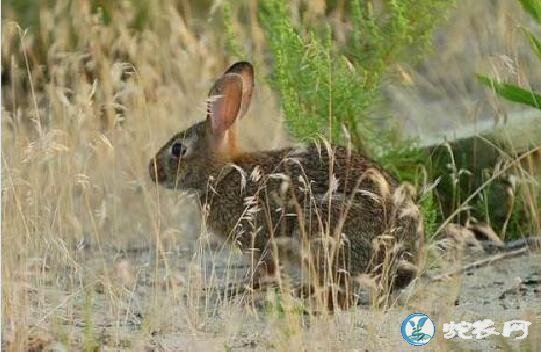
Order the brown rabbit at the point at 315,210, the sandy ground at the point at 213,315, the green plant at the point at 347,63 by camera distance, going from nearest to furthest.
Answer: the sandy ground at the point at 213,315 < the brown rabbit at the point at 315,210 < the green plant at the point at 347,63

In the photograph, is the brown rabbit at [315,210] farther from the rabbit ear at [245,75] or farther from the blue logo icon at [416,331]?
the blue logo icon at [416,331]

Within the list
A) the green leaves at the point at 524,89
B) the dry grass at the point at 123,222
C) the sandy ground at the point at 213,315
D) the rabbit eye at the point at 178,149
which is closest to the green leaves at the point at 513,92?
the green leaves at the point at 524,89

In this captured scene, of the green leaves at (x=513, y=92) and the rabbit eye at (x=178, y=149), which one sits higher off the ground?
the green leaves at (x=513, y=92)

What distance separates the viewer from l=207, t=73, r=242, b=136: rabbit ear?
5.03 meters

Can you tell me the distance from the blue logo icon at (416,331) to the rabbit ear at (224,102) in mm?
922

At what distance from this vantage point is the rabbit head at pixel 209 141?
198 inches

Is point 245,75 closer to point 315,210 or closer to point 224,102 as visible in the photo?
point 224,102

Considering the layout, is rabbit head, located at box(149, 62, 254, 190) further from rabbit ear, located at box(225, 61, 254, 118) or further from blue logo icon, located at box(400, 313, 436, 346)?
blue logo icon, located at box(400, 313, 436, 346)

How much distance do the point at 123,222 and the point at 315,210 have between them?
0.92m

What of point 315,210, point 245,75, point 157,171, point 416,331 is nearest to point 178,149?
point 157,171

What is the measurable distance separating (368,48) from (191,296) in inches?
49.6

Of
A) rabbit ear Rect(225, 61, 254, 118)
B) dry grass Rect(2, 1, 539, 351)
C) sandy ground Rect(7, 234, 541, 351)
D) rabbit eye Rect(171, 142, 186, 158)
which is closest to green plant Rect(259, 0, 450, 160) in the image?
rabbit ear Rect(225, 61, 254, 118)

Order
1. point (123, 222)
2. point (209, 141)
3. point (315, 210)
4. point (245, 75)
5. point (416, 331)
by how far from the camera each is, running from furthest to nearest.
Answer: point (123, 222), point (209, 141), point (245, 75), point (315, 210), point (416, 331)

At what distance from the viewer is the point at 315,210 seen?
15.7 feet
